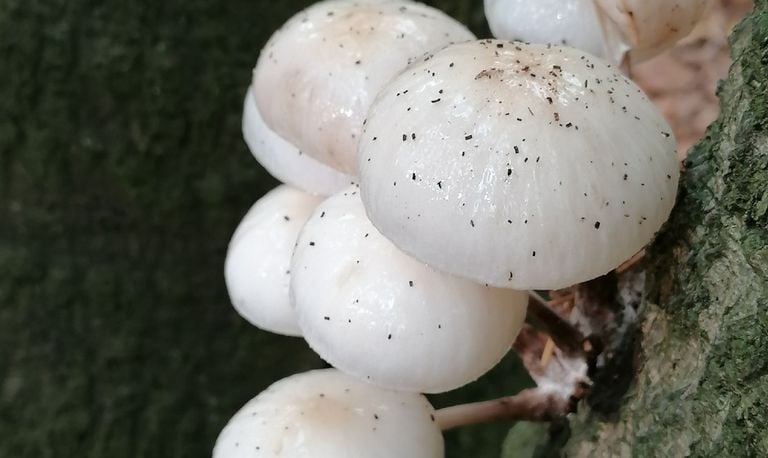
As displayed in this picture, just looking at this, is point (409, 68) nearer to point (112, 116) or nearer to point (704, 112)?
point (112, 116)

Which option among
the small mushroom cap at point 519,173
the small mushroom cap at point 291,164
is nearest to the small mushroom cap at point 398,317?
the small mushroom cap at point 519,173

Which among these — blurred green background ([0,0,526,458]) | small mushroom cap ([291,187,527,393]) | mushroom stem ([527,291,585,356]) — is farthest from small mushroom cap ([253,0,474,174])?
blurred green background ([0,0,526,458])

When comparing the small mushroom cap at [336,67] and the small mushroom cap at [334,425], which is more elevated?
the small mushroom cap at [336,67]

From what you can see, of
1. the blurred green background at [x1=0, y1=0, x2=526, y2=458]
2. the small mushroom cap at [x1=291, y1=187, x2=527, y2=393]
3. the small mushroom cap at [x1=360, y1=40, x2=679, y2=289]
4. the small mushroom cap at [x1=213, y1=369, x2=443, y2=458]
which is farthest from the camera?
the blurred green background at [x1=0, y1=0, x2=526, y2=458]

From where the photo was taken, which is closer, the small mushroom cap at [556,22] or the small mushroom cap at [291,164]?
the small mushroom cap at [556,22]

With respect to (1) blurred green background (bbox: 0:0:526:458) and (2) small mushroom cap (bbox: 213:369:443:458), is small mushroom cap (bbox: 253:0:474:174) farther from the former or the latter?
(1) blurred green background (bbox: 0:0:526:458)

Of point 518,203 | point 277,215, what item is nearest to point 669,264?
point 518,203

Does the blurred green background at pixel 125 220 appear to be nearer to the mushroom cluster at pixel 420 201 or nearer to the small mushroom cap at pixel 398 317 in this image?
the mushroom cluster at pixel 420 201
